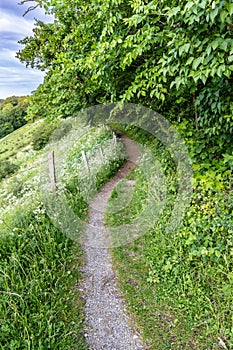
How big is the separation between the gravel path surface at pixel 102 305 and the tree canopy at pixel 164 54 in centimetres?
276

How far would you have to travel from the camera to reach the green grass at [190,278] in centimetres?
270

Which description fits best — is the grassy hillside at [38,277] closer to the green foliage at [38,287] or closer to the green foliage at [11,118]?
the green foliage at [38,287]

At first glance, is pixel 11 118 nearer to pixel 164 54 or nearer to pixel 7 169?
pixel 7 169

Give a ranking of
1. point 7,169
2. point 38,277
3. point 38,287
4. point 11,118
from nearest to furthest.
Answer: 1. point 38,287
2. point 38,277
3. point 7,169
4. point 11,118

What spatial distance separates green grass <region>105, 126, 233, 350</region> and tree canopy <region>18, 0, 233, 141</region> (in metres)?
1.26

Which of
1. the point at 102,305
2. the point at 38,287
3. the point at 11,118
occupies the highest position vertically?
the point at 11,118

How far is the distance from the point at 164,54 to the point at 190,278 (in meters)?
2.96

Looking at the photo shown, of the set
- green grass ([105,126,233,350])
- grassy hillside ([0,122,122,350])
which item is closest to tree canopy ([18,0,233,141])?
green grass ([105,126,233,350])

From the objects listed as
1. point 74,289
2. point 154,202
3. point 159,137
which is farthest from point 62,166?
point 74,289

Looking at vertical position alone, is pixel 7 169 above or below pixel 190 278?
above

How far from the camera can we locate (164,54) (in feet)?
10.1

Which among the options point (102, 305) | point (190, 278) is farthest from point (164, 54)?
point (102, 305)

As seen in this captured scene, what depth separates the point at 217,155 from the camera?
159 inches

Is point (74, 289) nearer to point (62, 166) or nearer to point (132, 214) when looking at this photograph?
point (132, 214)
